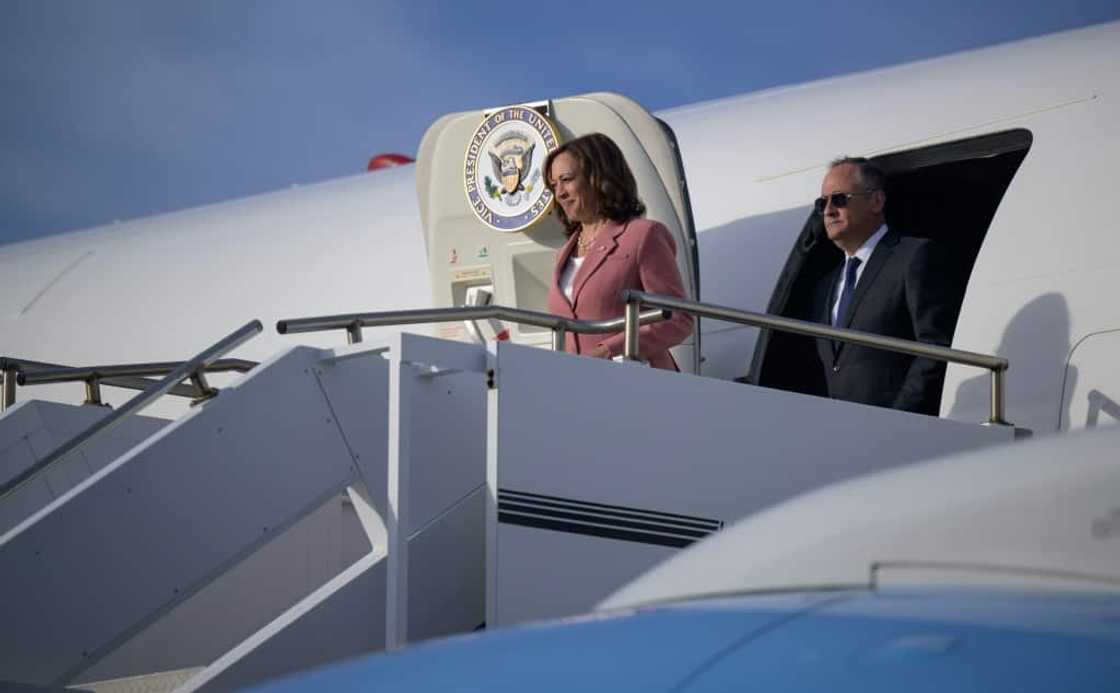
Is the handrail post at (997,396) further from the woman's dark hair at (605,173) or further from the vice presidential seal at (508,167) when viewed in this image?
the vice presidential seal at (508,167)

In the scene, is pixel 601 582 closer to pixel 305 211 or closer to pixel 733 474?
pixel 733 474

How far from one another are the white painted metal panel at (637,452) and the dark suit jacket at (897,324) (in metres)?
0.46

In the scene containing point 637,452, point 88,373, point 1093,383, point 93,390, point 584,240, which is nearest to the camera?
point 637,452

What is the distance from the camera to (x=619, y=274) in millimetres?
5660

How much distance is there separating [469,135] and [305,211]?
3794 mm

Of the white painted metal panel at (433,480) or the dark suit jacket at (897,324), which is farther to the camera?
the dark suit jacket at (897,324)

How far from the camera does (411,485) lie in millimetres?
4750

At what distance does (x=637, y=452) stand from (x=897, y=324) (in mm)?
1711

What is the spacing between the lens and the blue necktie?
6.11 m

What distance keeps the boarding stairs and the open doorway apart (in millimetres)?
1479

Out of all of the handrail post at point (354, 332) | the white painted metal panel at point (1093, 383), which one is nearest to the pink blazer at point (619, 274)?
the handrail post at point (354, 332)

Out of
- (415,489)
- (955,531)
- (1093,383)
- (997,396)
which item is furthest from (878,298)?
(955,531)

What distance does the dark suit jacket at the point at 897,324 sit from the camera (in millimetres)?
5754

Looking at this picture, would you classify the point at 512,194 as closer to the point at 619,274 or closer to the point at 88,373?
the point at 619,274
